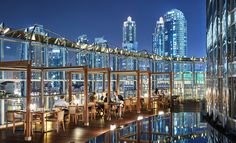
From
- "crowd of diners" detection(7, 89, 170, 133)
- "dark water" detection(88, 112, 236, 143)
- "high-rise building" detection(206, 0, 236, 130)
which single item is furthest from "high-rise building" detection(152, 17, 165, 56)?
"dark water" detection(88, 112, 236, 143)

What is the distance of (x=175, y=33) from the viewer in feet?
221

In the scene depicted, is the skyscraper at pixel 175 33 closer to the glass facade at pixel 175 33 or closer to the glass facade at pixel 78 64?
the glass facade at pixel 175 33

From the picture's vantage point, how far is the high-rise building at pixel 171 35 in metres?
60.0

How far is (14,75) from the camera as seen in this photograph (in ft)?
41.2

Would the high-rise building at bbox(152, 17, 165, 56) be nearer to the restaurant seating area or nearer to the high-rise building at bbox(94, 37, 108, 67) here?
the high-rise building at bbox(94, 37, 108, 67)

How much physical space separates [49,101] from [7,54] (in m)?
3.28

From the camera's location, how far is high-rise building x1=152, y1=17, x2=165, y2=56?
56.7 meters

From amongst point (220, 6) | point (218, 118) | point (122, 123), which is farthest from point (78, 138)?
point (220, 6)

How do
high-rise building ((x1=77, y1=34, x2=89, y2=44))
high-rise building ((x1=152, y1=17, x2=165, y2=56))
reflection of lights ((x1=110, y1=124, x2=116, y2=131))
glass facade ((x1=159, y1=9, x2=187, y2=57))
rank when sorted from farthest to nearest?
1. glass facade ((x1=159, y1=9, x2=187, y2=57))
2. high-rise building ((x1=152, y1=17, x2=165, y2=56))
3. high-rise building ((x1=77, y1=34, x2=89, y2=44))
4. reflection of lights ((x1=110, y1=124, x2=116, y2=131))

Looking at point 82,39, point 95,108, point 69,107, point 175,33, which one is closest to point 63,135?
point 69,107

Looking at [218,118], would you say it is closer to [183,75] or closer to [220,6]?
[220,6]

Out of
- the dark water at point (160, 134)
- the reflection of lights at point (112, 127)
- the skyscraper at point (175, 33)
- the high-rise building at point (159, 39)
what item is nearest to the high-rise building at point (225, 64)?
the dark water at point (160, 134)

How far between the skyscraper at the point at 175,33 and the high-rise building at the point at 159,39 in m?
1.15

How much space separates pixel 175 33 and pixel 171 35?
5.21 feet
